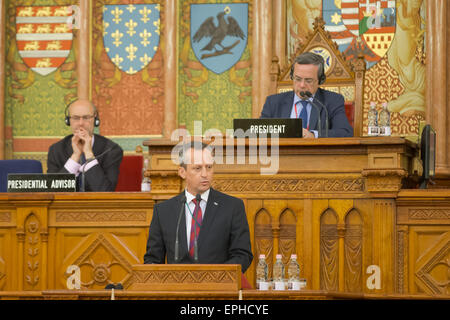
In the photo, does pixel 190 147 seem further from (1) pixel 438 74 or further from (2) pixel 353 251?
(1) pixel 438 74

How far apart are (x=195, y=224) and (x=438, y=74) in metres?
4.81

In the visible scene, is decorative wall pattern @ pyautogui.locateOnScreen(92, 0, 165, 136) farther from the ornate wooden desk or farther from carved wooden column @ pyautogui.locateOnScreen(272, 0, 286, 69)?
the ornate wooden desk

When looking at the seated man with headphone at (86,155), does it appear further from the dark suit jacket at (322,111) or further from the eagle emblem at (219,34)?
the eagle emblem at (219,34)

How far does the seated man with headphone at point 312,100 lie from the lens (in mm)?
5645

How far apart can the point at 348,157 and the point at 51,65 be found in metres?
5.13

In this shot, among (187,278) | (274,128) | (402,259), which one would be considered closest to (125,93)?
(274,128)

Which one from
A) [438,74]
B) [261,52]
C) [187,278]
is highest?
[261,52]

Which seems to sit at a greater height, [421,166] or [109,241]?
[421,166]

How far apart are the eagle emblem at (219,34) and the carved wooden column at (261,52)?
197 mm

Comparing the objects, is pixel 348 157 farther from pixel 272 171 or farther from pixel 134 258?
pixel 134 258

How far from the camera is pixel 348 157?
4.86 m

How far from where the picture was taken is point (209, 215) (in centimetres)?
427
